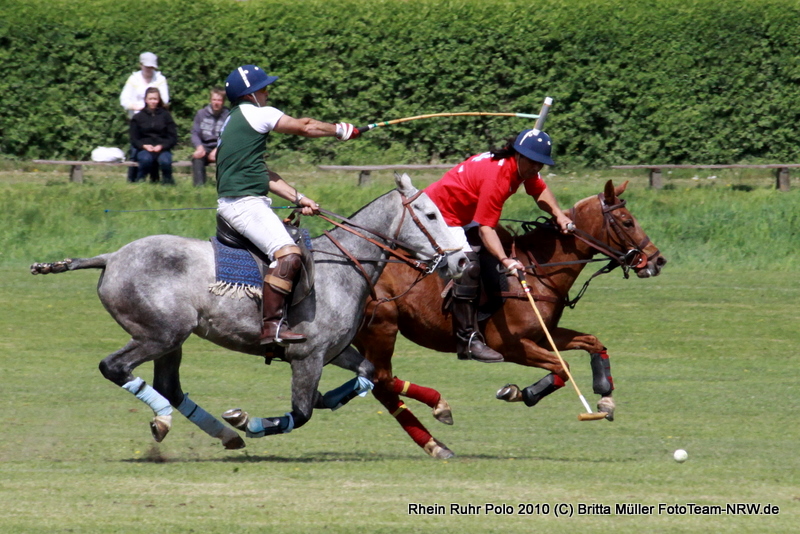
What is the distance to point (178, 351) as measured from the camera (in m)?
9.26

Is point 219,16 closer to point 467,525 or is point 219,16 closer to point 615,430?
point 615,430

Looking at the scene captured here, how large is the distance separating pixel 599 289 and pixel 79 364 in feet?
25.0

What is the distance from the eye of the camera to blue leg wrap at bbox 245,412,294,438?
886 centimetres

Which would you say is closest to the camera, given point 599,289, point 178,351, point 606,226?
point 178,351

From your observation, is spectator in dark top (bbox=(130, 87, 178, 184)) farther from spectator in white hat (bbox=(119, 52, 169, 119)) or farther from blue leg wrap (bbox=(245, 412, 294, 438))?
blue leg wrap (bbox=(245, 412, 294, 438))

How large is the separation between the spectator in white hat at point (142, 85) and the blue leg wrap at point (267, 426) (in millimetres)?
10567

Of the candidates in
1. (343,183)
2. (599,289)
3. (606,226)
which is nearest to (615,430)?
(606,226)

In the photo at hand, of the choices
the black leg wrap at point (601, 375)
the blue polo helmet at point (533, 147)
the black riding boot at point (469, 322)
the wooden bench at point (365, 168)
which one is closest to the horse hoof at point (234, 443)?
the black riding boot at point (469, 322)

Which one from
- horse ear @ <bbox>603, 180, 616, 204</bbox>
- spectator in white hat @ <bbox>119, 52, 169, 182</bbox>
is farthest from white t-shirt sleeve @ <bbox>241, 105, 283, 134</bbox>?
spectator in white hat @ <bbox>119, 52, 169, 182</bbox>

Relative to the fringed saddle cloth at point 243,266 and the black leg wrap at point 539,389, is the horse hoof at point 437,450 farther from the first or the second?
the fringed saddle cloth at point 243,266

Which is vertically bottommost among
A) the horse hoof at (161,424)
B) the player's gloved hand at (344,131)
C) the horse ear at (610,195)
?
the horse hoof at (161,424)

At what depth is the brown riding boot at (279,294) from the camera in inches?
340

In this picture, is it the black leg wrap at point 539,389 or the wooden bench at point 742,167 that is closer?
the black leg wrap at point 539,389

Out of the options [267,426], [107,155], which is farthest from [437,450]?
[107,155]
